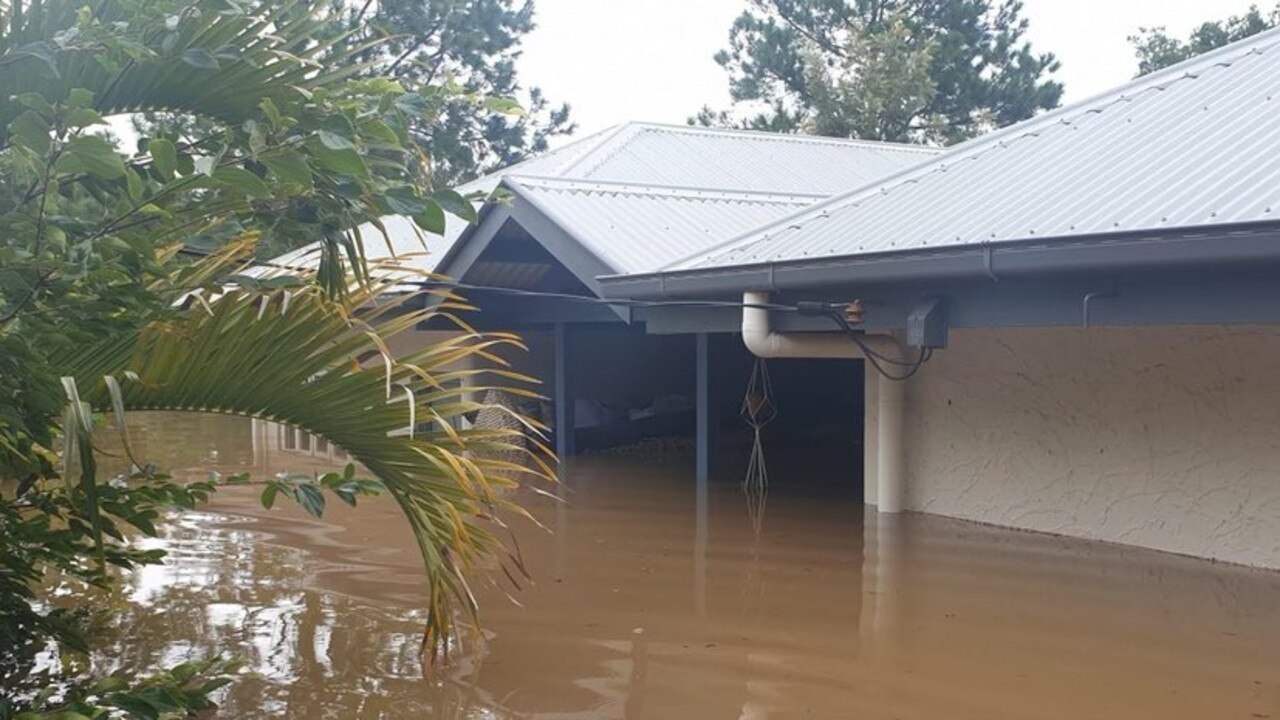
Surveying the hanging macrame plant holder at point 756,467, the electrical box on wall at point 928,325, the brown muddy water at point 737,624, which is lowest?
the brown muddy water at point 737,624

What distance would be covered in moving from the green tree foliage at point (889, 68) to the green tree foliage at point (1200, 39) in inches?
118

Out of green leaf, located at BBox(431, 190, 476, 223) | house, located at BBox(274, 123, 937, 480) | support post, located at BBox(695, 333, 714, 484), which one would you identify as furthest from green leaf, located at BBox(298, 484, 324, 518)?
support post, located at BBox(695, 333, 714, 484)

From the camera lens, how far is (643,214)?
494 inches

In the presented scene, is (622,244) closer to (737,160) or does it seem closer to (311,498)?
(737,160)

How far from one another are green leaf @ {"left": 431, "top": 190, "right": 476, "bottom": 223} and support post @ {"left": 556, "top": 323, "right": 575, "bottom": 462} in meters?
11.6

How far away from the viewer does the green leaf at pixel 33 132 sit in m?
2.97

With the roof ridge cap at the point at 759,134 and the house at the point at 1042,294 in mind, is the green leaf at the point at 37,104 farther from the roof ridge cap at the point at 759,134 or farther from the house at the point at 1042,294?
the roof ridge cap at the point at 759,134

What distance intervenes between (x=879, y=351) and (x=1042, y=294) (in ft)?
8.40

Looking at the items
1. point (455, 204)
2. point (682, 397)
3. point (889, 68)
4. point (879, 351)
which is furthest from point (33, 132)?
point (889, 68)

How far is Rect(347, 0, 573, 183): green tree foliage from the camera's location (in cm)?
3092

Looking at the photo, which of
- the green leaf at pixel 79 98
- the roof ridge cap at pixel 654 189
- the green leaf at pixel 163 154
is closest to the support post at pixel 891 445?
the roof ridge cap at pixel 654 189

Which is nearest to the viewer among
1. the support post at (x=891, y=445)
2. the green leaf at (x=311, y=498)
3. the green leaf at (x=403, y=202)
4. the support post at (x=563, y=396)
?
the green leaf at (x=403, y=202)

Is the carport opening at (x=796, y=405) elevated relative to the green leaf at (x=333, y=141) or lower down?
lower down

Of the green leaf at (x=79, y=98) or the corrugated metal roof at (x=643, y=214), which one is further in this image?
the corrugated metal roof at (x=643, y=214)
